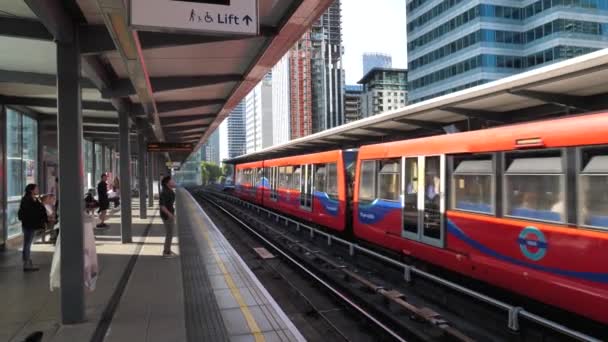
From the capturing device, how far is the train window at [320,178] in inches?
614

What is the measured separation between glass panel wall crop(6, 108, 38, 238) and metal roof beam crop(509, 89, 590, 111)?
1144 cm

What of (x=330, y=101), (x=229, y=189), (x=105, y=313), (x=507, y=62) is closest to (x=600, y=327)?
(x=105, y=313)

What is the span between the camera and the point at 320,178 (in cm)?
1593

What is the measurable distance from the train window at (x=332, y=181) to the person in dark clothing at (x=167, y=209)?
17.2 feet

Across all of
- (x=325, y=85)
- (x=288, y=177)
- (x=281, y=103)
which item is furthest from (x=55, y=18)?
(x=281, y=103)

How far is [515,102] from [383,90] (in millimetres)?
124006

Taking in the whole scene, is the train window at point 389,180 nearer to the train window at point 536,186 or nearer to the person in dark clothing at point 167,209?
the train window at point 536,186

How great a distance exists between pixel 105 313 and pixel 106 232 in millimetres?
9869

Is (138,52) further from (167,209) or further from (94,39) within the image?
(167,209)

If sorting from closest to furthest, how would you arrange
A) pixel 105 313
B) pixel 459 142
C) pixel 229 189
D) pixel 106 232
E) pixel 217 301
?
pixel 105 313 < pixel 217 301 < pixel 459 142 < pixel 106 232 < pixel 229 189

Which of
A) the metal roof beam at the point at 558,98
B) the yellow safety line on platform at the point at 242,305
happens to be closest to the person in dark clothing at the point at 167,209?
the yellow safety line on platform at the point at 242,305

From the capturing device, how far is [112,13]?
433 centimetres

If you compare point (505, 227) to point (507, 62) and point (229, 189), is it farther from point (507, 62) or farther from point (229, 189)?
point (507, 62)

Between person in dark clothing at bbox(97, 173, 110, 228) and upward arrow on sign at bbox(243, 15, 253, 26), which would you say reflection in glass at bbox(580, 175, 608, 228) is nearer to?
upward arrow on sign at bbox(243, 15, 253, 26)
